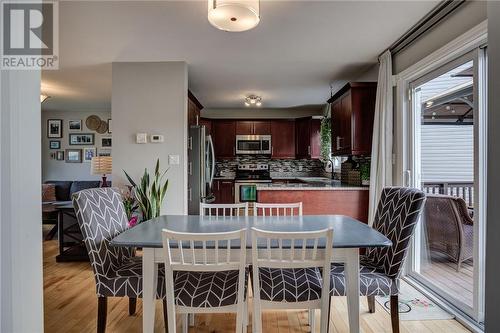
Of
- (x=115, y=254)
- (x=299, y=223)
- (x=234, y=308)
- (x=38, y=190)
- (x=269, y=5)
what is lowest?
(x=234, y=308)

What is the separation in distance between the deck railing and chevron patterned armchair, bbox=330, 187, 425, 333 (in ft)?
2.68

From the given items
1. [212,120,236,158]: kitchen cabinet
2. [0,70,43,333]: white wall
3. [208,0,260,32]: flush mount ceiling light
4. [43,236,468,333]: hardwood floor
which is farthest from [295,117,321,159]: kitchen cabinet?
[0,70,43,333]: white wall

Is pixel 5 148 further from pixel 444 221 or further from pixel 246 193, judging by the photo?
pixel 246 193

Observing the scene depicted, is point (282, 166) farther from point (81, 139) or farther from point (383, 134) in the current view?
point (81, 139)

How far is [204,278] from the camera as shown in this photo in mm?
1689

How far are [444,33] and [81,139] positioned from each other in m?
6.64

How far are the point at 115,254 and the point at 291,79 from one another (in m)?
3.27

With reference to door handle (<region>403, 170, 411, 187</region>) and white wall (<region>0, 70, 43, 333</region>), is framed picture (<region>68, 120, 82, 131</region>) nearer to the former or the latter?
door handle (<region>403, 170, 411, 187</region>)

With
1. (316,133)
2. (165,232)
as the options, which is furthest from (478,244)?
(316,133)

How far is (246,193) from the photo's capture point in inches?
234

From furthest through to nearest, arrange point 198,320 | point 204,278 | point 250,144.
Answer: point 250,144 → point 198,320 → point 204,278

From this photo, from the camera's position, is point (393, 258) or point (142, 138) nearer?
point (393, 258)

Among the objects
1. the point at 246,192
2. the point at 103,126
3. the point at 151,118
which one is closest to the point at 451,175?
the point at 151,118

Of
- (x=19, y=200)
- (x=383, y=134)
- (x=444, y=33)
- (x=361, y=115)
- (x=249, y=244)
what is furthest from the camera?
(x=361, y=115)
